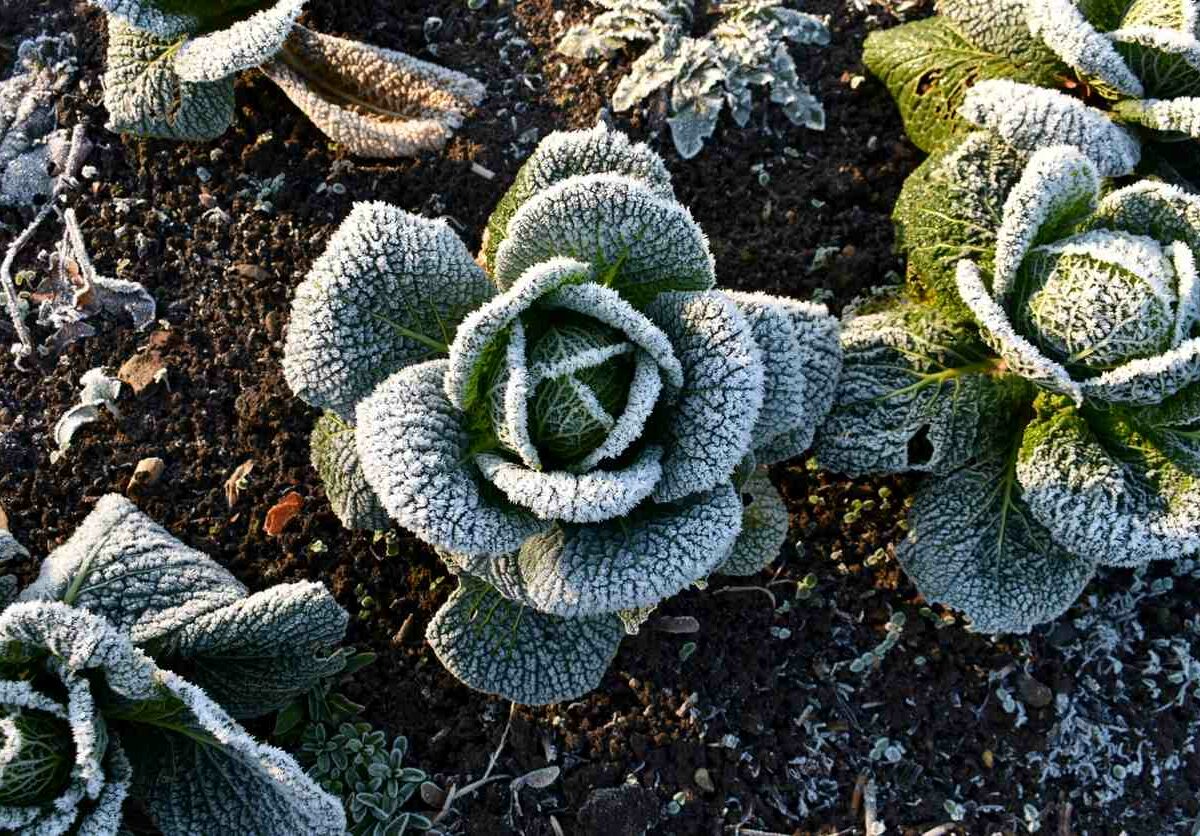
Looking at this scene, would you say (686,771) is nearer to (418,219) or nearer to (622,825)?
(622,825)

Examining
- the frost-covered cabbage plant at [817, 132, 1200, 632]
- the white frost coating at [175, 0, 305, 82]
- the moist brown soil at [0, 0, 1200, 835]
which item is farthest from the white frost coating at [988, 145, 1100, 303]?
the white frost coating at [175, 0, 305, 82]

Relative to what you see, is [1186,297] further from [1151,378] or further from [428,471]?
[428,471]

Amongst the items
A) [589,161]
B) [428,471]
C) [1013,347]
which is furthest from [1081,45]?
[428,471]

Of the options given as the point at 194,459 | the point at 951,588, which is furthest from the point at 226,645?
the point at 951,588

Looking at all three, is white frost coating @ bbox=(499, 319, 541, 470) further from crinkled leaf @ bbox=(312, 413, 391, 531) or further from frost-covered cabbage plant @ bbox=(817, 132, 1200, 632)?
frost-covered cabbage plant @ bbox=(817, 132, 1200, 632)

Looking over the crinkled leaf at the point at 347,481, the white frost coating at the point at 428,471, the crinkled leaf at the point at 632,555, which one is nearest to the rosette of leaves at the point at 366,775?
the crinkled leaf at the point at 347,481

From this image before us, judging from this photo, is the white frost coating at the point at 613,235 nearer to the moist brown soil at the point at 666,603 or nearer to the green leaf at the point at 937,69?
the moist brown soil at the point at 666,603

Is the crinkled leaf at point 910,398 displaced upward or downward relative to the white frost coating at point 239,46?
downward
